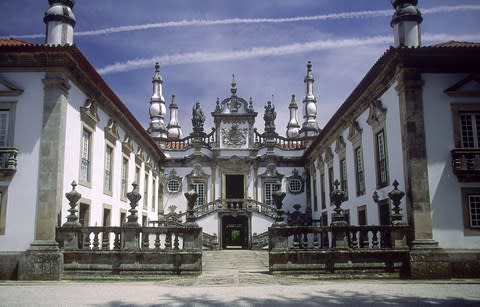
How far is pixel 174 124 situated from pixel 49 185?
2421 cm

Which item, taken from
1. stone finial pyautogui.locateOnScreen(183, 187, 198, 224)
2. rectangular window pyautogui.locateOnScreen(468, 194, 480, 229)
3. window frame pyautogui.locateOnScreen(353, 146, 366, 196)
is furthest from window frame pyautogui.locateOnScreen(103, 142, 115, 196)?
rectangular window pyautogui.locateOnScreen(468, 194, 480, 229)

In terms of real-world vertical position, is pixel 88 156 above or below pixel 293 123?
below

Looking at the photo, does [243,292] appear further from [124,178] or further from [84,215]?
[124,178]

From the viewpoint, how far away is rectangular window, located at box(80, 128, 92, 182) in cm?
1407

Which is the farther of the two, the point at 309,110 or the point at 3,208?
the point at 309,110

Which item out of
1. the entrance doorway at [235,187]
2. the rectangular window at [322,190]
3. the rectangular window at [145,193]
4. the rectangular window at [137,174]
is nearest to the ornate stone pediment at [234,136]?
the entrance doorway at [235,187]

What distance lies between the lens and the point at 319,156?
24.1m

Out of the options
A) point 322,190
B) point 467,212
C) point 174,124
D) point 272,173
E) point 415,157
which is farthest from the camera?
point 174,124

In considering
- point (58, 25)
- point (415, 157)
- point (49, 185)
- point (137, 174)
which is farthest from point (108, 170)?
point (415, 157)

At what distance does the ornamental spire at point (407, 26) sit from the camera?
42.1 feet

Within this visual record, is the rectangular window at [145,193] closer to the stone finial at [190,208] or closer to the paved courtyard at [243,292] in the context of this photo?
the stone finial at [190,208]

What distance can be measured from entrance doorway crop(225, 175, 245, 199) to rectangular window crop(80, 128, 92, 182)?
14369mm

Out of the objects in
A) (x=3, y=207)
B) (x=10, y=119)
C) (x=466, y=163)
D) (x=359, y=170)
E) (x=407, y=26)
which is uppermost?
(x=407, y=26)

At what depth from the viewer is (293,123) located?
34094mm
